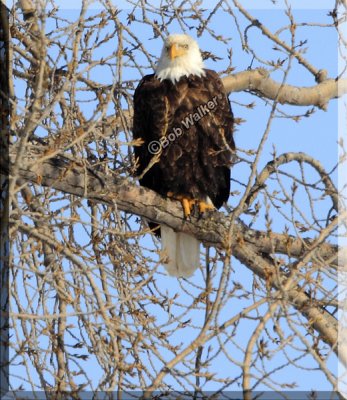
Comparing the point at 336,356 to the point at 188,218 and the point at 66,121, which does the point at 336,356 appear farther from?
the point at 66,121

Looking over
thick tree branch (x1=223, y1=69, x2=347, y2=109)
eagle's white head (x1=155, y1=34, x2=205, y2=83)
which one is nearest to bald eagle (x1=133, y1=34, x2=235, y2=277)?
eagle's white head (x1=155, y1=34, x2=205, y2=83)

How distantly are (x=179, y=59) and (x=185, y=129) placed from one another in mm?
522

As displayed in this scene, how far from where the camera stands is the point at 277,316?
376 centimetres

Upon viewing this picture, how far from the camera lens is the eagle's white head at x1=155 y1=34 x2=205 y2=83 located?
5797mm

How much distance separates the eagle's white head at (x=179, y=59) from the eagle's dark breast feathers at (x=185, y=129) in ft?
0.18

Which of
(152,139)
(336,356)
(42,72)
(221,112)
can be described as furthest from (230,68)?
(42,72)

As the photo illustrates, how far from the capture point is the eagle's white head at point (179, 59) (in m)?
5.80

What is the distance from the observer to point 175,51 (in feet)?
19.3

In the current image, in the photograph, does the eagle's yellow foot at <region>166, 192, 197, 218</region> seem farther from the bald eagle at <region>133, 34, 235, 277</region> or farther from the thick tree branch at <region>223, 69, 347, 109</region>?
the thick tree branch at <region>223, 69, 347, 109</region>

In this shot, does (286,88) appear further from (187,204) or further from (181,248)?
(181,248)

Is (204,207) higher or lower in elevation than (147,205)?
higher

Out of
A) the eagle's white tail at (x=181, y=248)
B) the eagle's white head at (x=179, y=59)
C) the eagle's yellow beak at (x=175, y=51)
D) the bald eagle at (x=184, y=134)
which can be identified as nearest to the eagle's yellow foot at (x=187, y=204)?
the bald eagle at (x=184, y=134)

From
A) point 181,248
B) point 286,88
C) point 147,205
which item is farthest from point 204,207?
point 286,88

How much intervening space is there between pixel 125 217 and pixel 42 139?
680 mm
